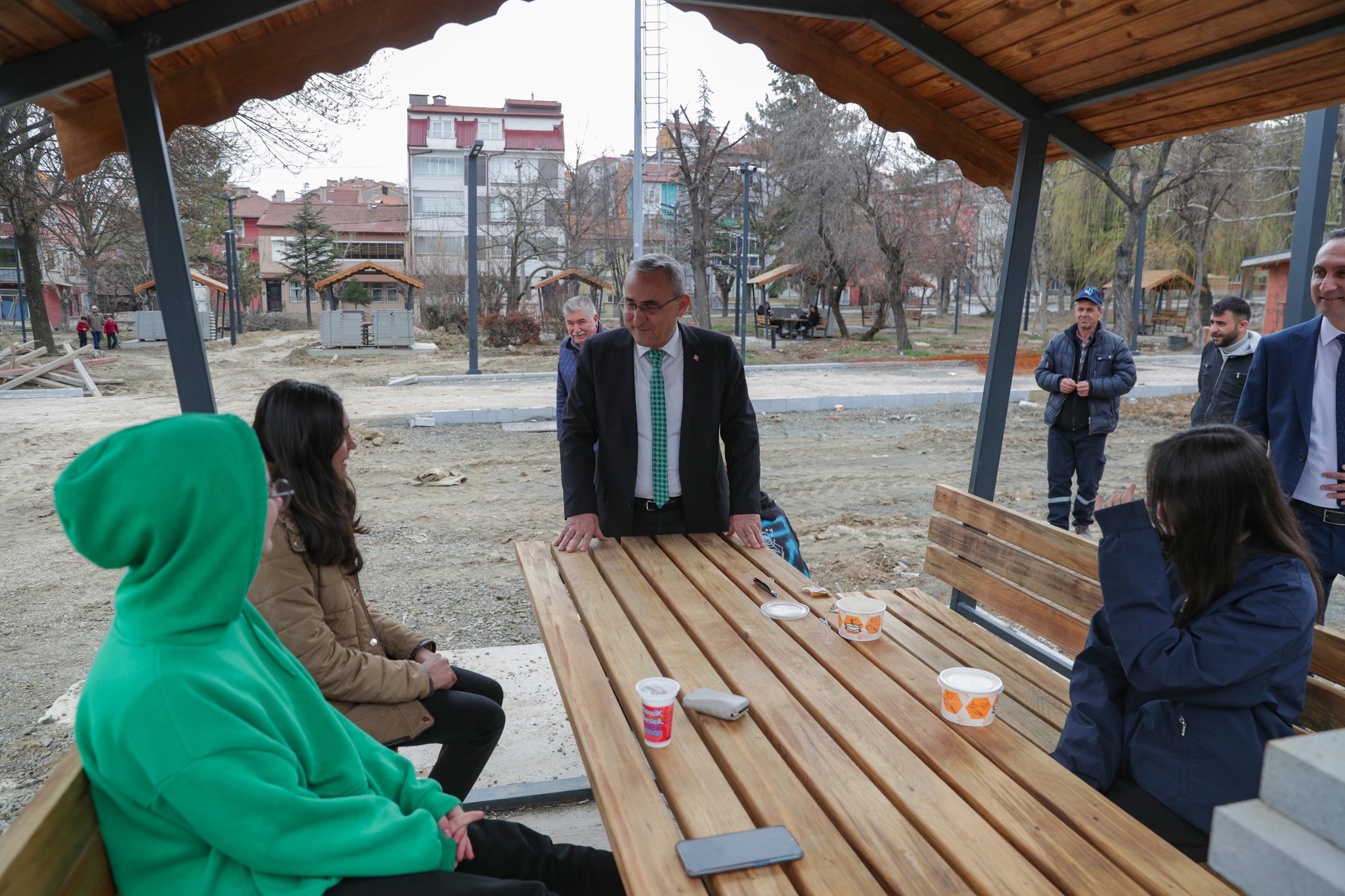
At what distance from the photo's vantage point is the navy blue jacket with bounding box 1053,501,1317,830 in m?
1.83

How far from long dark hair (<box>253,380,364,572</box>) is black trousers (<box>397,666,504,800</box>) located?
1.85ft

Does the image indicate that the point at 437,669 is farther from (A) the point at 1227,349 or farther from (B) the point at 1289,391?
(A) the point at 1227,349

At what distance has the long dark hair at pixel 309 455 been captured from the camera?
2.29 meters

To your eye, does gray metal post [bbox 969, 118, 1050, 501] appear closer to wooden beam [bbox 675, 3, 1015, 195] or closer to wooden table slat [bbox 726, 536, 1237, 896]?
wooden beam [bbox 675, 3, 1015, 195]

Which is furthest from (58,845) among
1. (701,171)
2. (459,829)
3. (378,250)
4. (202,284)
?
(378,250)

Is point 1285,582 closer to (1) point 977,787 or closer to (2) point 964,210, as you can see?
(1) point 977,787

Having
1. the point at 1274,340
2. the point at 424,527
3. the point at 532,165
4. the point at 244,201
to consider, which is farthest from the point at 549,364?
the point at 244,201

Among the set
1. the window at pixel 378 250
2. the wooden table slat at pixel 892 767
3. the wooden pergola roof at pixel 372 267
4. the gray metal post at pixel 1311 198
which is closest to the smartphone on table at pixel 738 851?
the wooden table slat at pixel 892 767

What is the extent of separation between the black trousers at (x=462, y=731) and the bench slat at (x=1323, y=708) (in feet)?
7.06

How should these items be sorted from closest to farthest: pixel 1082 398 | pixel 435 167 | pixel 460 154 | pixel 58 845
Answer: pixel 58 845 → pixel 1082 398 → pixel 435 167 → pixel 460 154

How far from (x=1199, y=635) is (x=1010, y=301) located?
2504 millimetres

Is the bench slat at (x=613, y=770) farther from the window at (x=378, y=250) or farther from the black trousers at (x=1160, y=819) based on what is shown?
the window at (x=378, y=250)

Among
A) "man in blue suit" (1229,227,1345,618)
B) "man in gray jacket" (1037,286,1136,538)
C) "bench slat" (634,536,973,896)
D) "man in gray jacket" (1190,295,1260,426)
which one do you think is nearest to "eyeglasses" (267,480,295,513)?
"bench slat" (634,536,973,896)

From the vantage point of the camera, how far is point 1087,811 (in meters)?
1.64
